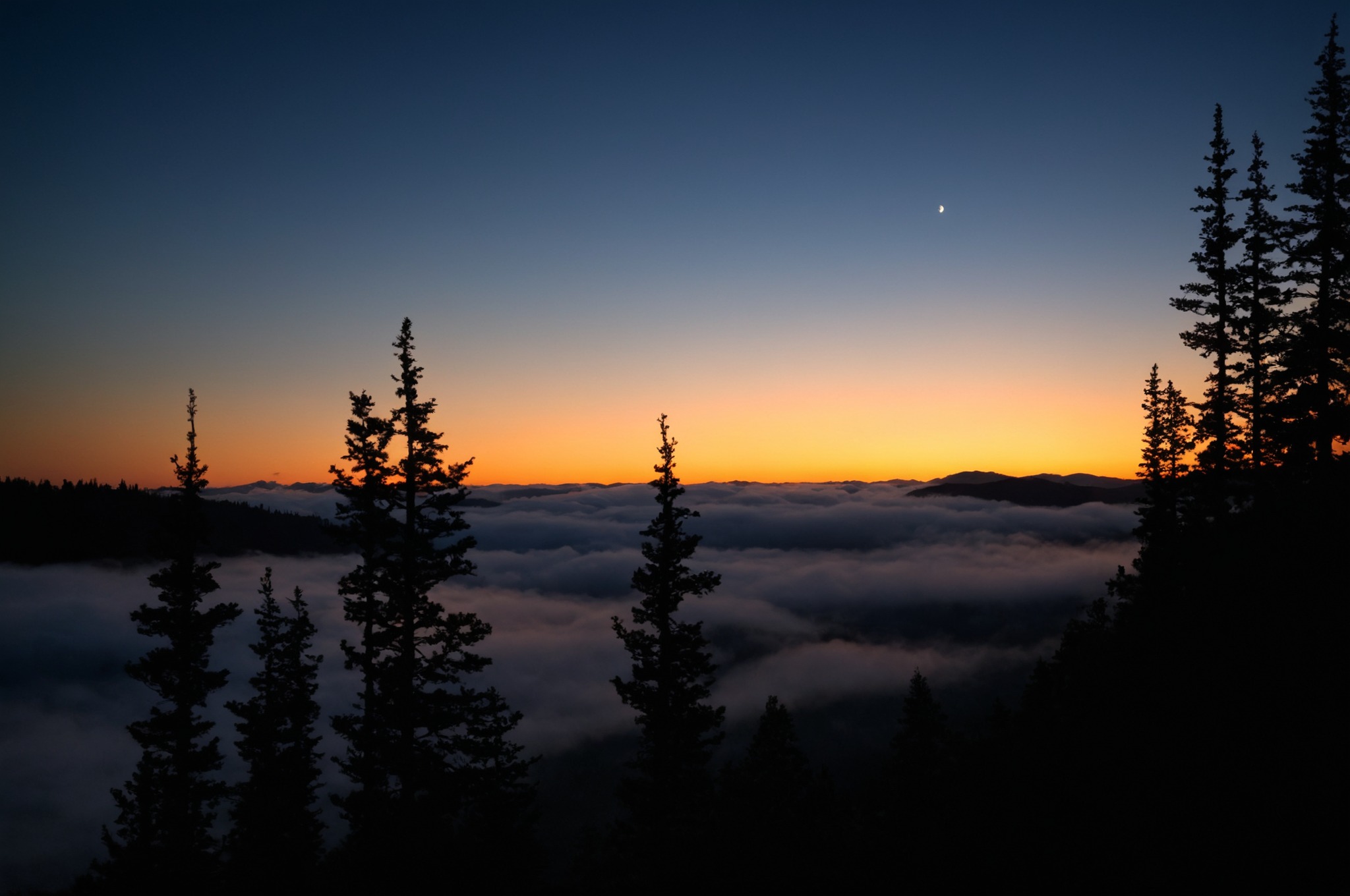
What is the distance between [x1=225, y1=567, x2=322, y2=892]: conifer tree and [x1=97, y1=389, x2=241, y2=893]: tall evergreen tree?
241 centimetres

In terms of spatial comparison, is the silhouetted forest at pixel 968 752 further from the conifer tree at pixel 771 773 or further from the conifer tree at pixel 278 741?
the conifer tree at pixel 771 773

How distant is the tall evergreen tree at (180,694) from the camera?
73.8ft

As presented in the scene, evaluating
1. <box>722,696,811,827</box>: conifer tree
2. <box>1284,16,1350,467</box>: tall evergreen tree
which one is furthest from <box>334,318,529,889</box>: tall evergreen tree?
<box>1284,16,1350,467</box>: tall evergreen tree

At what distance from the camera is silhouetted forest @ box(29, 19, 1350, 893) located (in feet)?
42.3

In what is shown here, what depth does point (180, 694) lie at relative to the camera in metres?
22.7

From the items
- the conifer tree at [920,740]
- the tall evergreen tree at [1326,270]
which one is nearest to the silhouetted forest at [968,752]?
the tall evergreen tree at [1326,270]

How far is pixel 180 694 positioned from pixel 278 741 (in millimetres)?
8055

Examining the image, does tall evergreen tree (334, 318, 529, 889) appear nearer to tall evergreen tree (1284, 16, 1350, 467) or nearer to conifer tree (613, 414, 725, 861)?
conifer tree (613, 414, 725, 861)

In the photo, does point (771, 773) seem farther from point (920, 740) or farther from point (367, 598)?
point (367, 598)

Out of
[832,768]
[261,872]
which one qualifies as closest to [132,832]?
[261,872]

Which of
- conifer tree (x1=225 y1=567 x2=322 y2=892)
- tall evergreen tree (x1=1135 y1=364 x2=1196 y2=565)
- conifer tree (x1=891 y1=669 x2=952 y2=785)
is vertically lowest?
conifer tree (x1=891 y1=669 x2=952 y2=785)

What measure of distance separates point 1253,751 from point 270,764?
1369 inches

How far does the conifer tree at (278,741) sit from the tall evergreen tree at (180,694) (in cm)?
241

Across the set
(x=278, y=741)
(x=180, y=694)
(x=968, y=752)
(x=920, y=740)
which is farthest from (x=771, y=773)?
(x=180, y=694)
